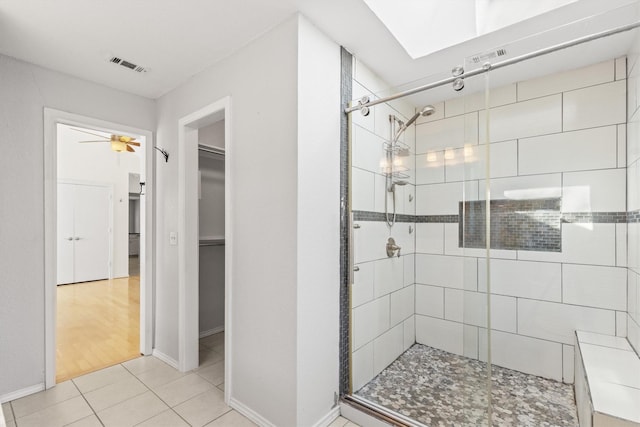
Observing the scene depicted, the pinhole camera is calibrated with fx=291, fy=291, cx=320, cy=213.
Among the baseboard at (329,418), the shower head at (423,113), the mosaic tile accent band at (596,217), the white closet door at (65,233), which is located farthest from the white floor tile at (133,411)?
the white closet door at (65,233)

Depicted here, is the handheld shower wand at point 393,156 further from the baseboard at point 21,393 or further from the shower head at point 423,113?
the baseboard at point 21,393

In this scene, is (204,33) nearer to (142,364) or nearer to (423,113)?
(423,113)

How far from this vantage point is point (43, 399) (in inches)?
80.8

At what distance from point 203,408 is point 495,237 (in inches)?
99.2

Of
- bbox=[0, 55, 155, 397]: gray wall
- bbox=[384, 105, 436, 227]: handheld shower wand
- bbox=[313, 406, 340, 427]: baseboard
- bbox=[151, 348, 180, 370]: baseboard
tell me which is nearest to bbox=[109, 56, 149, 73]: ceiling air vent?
bbox=[0, 55, 155, 397]: gray wall

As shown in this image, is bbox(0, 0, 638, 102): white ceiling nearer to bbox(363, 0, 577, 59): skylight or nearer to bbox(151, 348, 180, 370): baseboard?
bbox(363, 0, 577, 59): skylight

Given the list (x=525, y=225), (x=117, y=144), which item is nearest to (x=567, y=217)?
(x=525, y=225)

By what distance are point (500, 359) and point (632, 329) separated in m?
0.84

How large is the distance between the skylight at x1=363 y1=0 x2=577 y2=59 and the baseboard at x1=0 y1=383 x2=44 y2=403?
3.42 meters

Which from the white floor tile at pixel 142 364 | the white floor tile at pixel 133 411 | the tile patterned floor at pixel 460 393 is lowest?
the white floor tile at pixel 142 364

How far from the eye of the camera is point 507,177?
2.37m

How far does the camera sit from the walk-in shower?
175 centimetres

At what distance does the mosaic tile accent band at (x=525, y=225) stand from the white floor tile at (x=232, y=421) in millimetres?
1828

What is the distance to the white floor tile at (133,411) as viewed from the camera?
1.83 m
